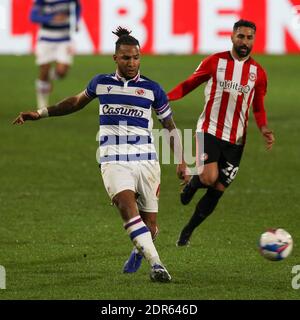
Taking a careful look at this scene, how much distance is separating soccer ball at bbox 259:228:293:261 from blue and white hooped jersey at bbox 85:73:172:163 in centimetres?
111

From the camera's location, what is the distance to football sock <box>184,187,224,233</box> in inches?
420

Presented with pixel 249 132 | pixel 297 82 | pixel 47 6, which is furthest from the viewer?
pixel 297 82

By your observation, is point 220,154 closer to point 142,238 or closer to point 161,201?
point 142,238

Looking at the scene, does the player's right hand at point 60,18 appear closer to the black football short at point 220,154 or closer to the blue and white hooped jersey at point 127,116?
the black football short at point 220,154

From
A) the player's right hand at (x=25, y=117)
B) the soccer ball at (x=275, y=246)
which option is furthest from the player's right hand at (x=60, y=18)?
the soccer ball at (x=275, y=246)

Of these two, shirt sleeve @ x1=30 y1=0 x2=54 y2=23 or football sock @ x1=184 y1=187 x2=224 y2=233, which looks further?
shirt sleeve @ x1=30 y1=0 x2=54 y2=23

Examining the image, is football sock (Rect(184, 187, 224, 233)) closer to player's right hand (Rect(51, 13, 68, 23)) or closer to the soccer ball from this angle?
the soccer ball

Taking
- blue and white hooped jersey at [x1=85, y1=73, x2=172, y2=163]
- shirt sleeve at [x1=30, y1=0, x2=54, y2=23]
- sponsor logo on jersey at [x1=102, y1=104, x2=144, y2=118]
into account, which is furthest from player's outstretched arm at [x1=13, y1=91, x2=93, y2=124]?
shirt sleeve at [x1=30, y1=0, x2=54, y2=23]

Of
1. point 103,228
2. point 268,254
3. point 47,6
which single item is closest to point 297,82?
point 47,6

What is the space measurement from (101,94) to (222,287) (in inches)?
72.4

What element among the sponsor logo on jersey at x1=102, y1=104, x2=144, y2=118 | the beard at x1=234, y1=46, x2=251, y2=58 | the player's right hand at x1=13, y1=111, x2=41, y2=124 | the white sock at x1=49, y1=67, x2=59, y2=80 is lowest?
the white sock at x1=49, y1=67, x2=59, y2=80

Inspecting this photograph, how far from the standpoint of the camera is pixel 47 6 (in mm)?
23578

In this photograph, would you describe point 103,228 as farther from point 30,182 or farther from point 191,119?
point 191,119

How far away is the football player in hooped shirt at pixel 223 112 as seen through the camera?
10.6 meters
